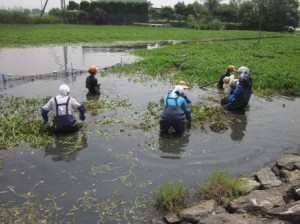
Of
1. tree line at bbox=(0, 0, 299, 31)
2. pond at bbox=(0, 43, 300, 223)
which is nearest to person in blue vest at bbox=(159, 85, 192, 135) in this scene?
pond at bbox=(0, 43, 300, 223)

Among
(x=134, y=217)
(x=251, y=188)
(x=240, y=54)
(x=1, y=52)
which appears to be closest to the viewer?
(x=134, y=217)

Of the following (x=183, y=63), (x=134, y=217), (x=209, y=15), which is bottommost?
(x=134, y=217)

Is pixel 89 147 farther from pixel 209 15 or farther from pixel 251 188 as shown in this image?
pixel 209 15

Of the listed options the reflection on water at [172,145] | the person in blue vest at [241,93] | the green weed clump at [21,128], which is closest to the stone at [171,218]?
the reflection on water at [172,145]

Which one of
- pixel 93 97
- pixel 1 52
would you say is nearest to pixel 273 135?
pixel 93 97

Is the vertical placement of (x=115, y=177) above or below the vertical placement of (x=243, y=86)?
below

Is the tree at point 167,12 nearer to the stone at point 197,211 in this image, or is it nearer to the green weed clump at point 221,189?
the green weed clump at point 221,189

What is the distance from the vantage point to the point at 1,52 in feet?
95.6

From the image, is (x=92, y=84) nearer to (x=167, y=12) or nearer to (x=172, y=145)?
(x=172, y=145)

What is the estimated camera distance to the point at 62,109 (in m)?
9.82

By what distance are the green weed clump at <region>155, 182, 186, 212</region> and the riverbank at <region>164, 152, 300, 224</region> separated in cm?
28

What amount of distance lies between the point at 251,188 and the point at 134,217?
258 centimetres

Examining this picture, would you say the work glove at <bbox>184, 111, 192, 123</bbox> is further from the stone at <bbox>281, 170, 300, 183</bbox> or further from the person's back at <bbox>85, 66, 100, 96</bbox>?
the person's back at <bbox>85, 66, 100, 96</bbox>

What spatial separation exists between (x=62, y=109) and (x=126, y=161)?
2570 millimetres
